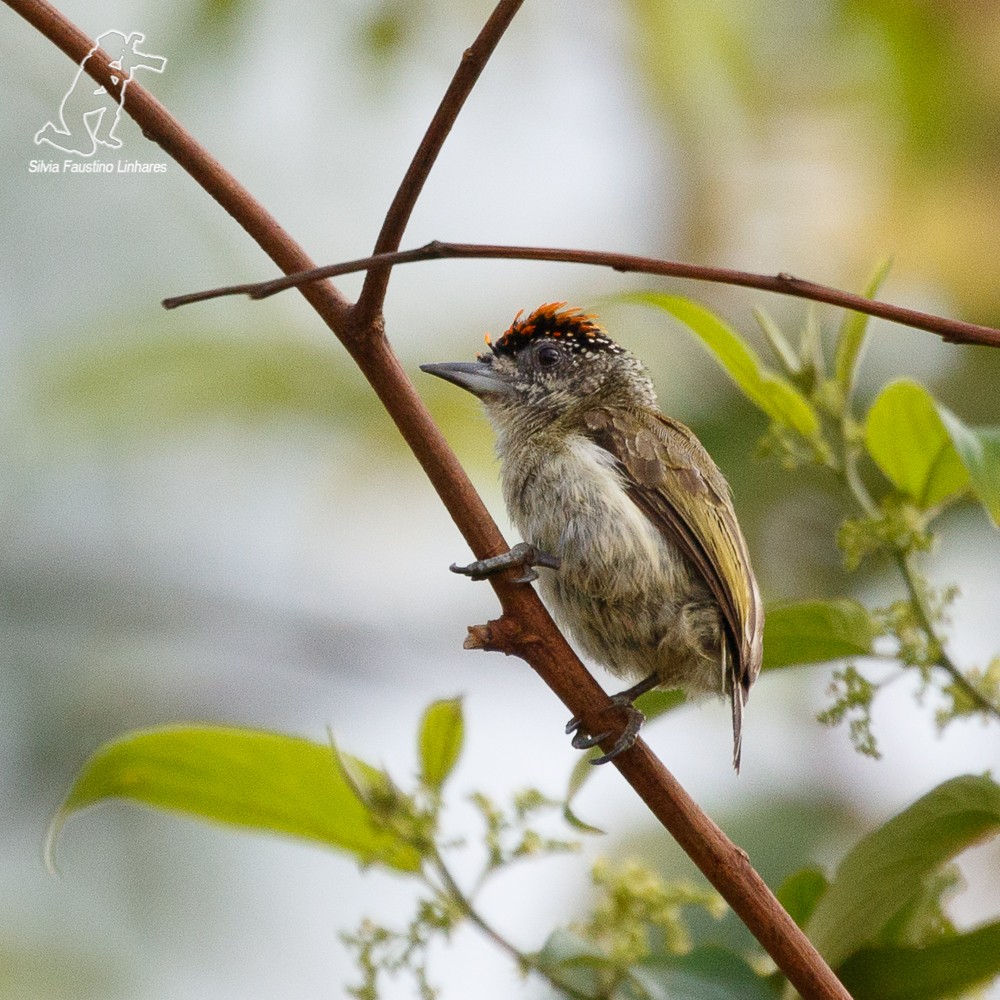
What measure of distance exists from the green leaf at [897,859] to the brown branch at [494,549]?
1.22 ft

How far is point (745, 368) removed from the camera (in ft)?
7.59

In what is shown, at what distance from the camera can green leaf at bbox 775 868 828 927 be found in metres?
2.31

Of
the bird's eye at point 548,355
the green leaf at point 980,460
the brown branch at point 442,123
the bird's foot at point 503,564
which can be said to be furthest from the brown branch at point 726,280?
the bird's eye at point 548,355

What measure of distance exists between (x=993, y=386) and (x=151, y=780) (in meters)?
3.47

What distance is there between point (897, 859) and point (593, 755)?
0.51 meters

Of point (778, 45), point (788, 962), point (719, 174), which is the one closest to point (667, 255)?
point (719, 174)

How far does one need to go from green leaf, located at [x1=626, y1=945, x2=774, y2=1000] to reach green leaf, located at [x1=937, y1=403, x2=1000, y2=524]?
0.83 m

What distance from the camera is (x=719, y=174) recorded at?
5309 mm

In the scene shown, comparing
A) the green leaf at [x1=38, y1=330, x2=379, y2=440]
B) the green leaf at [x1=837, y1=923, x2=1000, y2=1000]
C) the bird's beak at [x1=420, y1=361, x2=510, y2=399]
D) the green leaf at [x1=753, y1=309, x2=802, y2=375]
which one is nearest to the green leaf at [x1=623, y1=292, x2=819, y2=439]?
the green leaf at [x1=753, y1=309, x2=802, y2=375]

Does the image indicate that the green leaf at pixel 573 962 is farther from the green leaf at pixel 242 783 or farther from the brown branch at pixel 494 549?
the brown branch at pixel 494 549

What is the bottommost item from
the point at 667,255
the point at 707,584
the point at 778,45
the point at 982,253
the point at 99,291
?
the point at 707,584

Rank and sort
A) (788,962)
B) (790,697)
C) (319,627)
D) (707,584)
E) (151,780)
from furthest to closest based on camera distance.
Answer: (319,627) < (790,697) < (707,584) < (151,780) < (788,962)

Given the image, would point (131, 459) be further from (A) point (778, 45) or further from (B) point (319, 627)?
(A) point (778, 45)

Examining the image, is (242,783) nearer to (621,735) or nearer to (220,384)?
(621,735)
